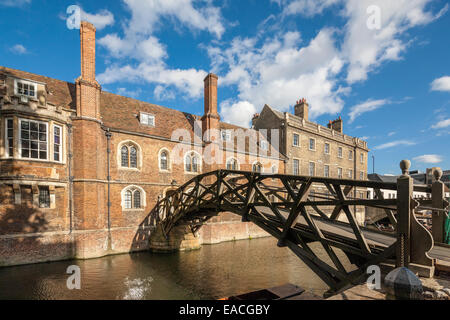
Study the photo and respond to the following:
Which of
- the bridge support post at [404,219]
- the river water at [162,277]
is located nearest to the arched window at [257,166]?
the river water at [162,277]

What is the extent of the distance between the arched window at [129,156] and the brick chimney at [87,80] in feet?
8.75

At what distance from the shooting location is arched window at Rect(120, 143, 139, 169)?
1566cm

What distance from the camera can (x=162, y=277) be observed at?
1126 cm

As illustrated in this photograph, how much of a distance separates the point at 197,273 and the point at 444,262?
405 inches

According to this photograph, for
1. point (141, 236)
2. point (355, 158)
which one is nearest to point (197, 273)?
point (141, 236)

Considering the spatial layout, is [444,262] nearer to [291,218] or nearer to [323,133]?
[291,218]

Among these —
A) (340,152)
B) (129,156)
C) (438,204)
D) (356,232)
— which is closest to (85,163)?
(129,156)

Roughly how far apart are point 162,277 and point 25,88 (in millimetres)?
13010

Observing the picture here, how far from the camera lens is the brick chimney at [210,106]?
1900 cm

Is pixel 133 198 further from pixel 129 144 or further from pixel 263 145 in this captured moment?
pixel 263 145

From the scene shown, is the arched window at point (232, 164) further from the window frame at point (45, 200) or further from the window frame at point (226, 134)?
the window frame at point (45, 200)

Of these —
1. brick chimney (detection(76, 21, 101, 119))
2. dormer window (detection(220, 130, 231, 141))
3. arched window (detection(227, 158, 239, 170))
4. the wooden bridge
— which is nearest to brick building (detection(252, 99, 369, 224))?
dormer window (detection(220, 130, 231, 141))

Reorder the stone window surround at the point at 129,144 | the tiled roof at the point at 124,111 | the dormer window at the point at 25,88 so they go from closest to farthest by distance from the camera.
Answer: the dormer window at the point at 25,88 < the tiled roof at the point at 124,111 < the stone window surround at the point at 129,144

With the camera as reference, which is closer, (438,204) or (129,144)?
(438,204)
